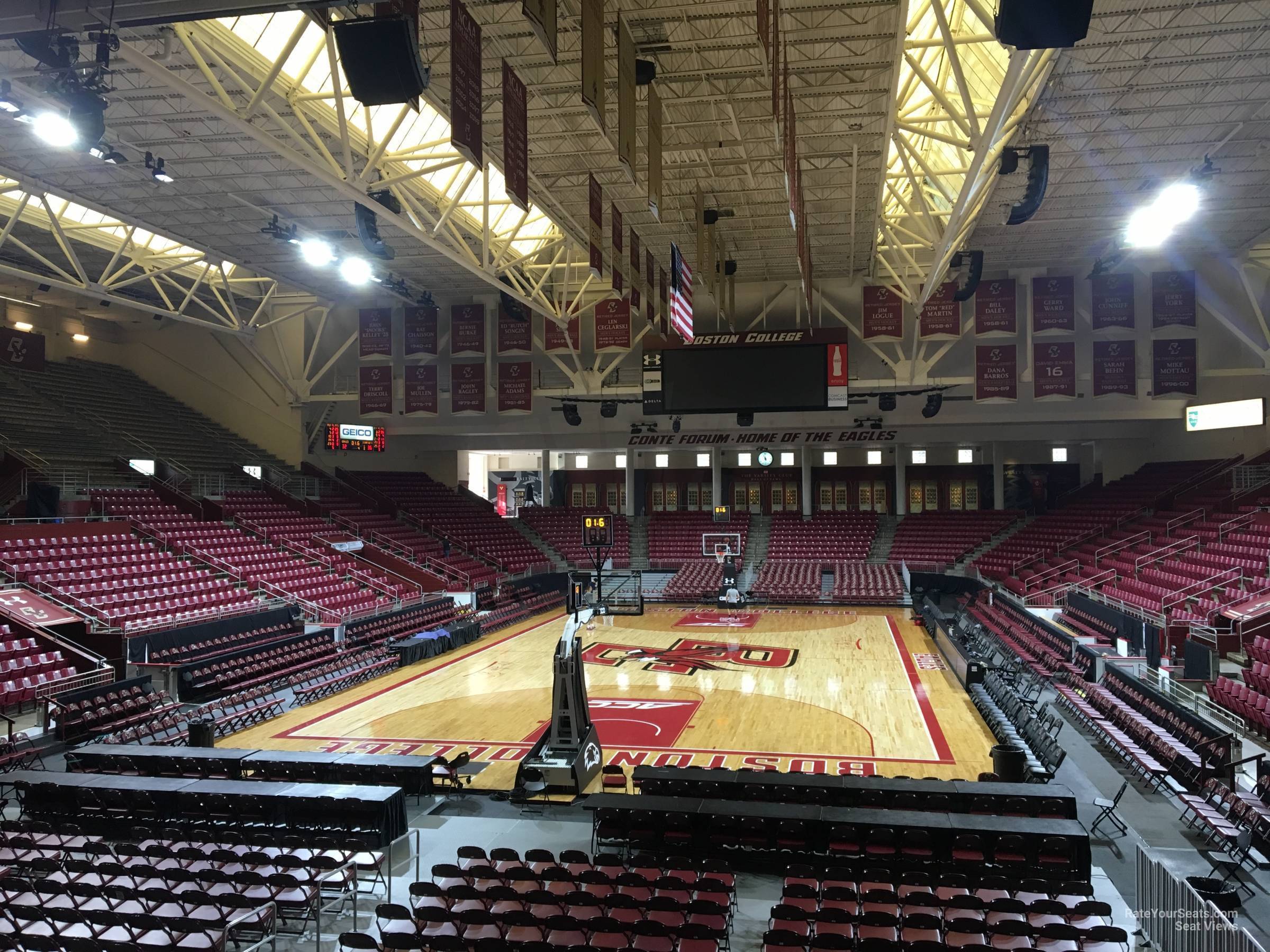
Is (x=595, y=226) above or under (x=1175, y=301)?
under

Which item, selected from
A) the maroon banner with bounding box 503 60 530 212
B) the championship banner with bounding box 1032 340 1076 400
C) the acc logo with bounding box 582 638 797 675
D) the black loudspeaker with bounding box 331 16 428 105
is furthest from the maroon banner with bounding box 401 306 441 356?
the black loudspeaker with bounding box 331 16 428 105

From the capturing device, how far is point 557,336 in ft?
96.3

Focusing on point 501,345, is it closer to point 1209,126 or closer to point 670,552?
point 670,552

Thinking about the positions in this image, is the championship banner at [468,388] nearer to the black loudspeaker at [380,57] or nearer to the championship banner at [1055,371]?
the championship banner at [1055,371]

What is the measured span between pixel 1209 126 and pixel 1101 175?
2798mm

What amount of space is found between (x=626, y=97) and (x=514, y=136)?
5.17 feet

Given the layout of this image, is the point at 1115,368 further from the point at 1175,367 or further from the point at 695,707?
the point at 695,707

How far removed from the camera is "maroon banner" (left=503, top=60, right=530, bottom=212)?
10227mm

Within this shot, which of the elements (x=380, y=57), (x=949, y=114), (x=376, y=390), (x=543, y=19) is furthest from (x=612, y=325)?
(x=543, y=19)

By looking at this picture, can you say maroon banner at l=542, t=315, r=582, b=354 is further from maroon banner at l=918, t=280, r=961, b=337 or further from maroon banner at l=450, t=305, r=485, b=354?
maroon banner at l=918, t=280, r=961, b=337

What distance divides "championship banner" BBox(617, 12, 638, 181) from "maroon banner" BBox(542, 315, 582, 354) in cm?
1896

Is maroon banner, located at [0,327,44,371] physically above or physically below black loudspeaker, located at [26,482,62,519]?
above

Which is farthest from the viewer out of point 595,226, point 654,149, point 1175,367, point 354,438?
point 354,438

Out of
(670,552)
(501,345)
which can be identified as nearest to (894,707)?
(501,345)
